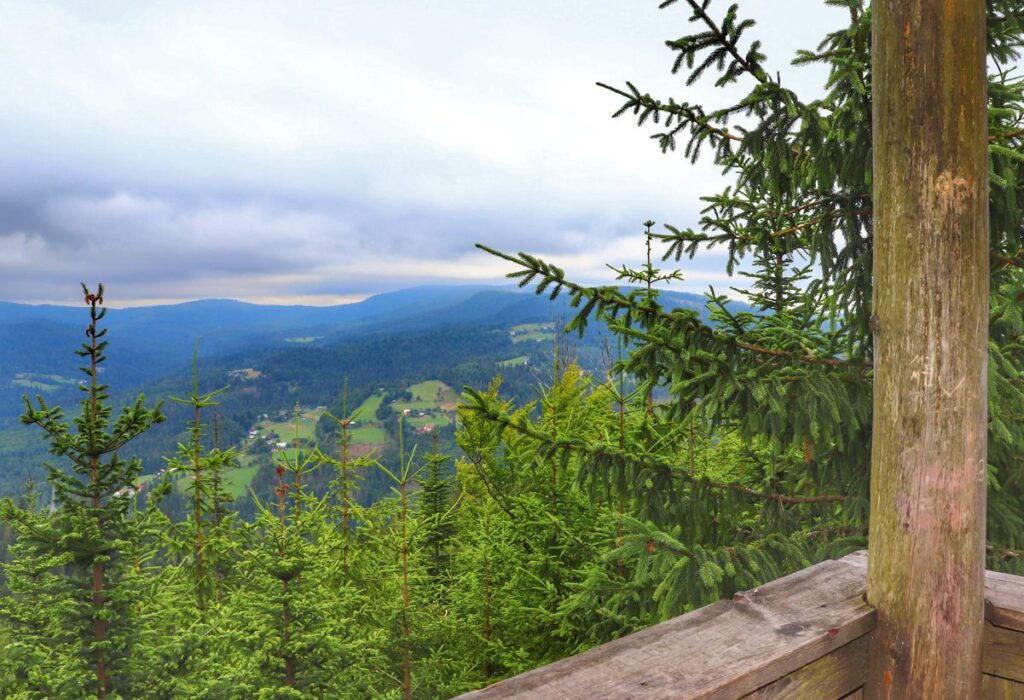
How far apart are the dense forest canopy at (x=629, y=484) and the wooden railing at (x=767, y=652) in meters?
1.01

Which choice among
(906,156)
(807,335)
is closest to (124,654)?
(807,335)

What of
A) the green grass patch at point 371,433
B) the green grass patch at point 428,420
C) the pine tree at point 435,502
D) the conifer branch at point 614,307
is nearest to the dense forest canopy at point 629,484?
the conifer branch at point 614,307

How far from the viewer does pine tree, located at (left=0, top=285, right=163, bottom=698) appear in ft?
11.7

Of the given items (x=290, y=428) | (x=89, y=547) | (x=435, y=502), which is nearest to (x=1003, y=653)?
(x=89, y=547)

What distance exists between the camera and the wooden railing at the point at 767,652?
92 centimetres

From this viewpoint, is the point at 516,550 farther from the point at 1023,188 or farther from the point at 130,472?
the point at 1023,188

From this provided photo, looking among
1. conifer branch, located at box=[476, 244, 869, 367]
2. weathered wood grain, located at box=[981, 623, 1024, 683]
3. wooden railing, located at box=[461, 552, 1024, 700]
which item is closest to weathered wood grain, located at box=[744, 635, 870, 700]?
wooden railing, located at box=[461, 552, 1024, 700]

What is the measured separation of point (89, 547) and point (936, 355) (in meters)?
4.37

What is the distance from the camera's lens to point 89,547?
369 centimetres

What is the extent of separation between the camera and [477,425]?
21.6ft

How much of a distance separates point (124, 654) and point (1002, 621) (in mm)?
4511

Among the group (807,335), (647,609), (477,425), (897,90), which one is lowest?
(647,609)

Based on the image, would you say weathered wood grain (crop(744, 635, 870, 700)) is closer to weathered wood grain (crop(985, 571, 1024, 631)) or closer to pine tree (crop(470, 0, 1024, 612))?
weathered wood grain (crop(985, 571, 1024, 631))

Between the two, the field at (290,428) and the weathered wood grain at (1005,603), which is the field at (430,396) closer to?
the field at (290,428)
